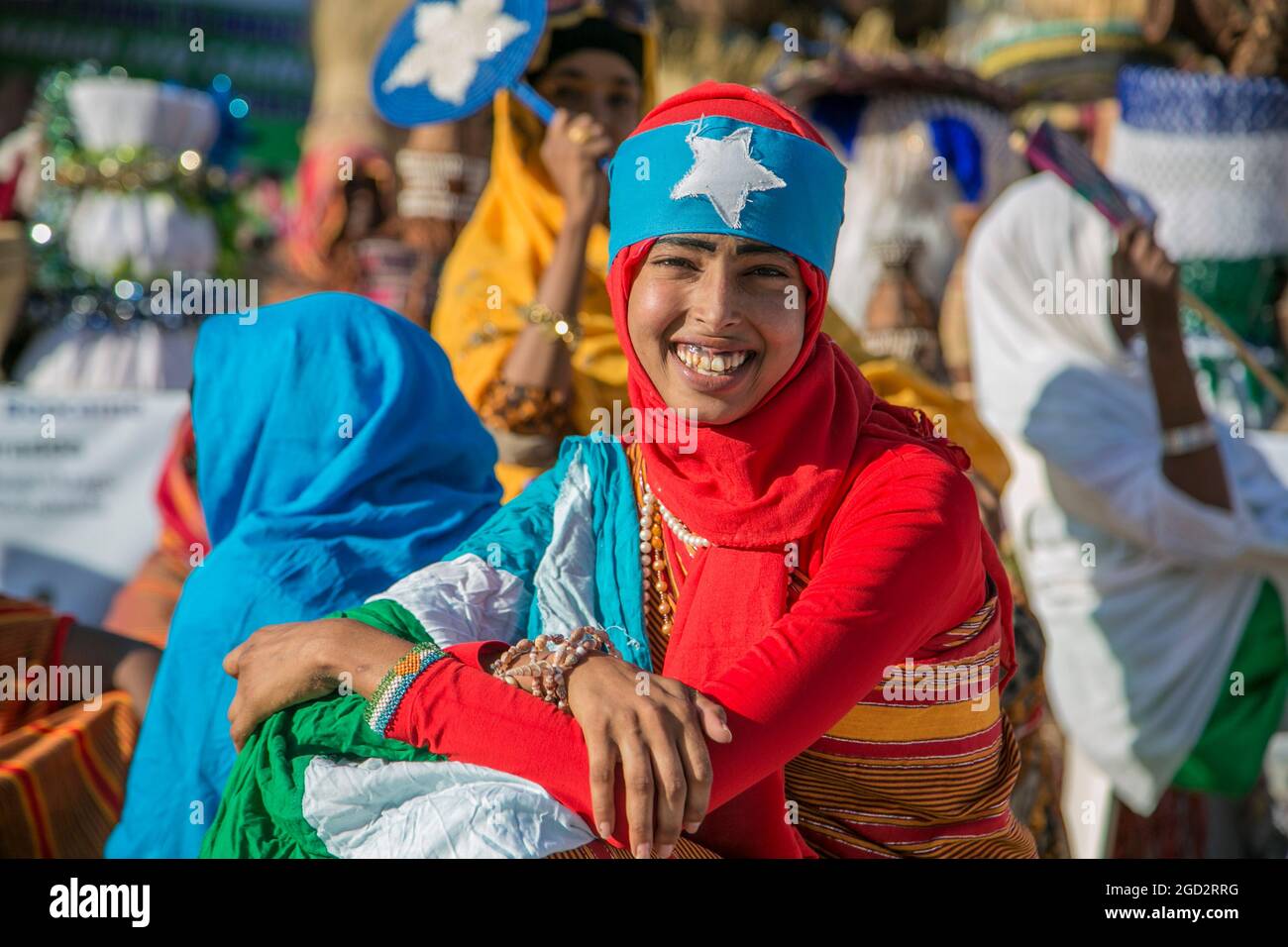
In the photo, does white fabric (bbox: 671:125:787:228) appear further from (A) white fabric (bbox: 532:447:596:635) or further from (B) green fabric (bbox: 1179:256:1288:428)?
(B) green fabric (bbox: 1179:256:1288:428)

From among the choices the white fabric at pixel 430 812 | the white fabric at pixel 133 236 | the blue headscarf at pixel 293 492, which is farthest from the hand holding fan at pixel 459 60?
the white fabric at pixel 133 236

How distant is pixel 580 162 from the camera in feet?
10.4

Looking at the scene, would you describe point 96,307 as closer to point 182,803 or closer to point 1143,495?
point 182,803

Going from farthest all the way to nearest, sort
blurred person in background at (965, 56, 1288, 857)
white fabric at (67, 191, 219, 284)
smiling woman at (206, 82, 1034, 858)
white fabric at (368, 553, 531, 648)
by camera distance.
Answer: white fabric at (67, 191, 219, 284) < blurred person in background at (965, 56, 1288, 857) < white fabric at (368, 553, 531, 648) < smiling woman at (206, 82, 1034, 858)

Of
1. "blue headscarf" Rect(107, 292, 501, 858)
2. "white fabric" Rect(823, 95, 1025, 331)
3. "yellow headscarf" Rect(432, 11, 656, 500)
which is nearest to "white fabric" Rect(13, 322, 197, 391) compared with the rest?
"yellow headscarf" Rect(432, 11, 656, 500)

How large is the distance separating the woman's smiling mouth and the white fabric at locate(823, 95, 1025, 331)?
11.2 feet

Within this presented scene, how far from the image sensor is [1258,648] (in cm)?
377

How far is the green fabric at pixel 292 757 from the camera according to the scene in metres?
1.78

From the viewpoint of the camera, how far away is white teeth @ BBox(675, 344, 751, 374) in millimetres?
1869

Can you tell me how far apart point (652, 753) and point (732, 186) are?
2.49 ft

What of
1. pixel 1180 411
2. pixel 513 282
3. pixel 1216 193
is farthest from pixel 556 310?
pixel 1216 193
